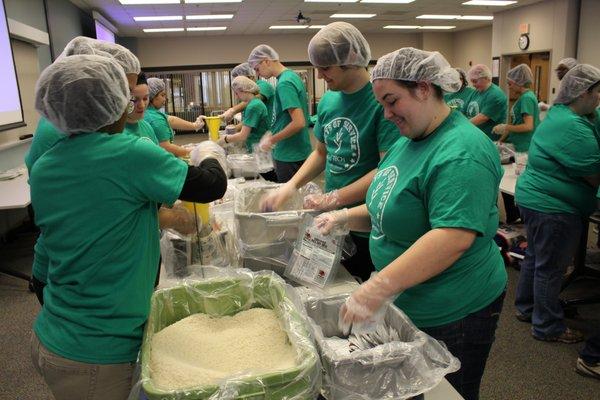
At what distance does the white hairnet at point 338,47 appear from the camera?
1.66 metres

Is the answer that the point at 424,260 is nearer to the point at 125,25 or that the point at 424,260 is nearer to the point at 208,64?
the point at 125,25

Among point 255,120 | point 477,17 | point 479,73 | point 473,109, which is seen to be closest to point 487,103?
point 473,109

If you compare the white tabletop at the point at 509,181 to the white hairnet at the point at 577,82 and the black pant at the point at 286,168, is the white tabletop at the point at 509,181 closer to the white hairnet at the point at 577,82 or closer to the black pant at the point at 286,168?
the white hairnet at the point at 577,82

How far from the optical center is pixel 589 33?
7613 mm

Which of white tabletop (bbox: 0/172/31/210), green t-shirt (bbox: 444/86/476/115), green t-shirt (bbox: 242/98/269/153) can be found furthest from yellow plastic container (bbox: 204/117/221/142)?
green t-shirt (bbox: 444/86/476/115)

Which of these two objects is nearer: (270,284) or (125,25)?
(270,284)

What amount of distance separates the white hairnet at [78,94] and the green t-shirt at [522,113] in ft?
12.8

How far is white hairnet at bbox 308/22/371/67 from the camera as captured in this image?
1.66m

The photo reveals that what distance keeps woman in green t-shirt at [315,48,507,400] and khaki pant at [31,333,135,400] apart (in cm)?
54

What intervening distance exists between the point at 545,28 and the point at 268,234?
8.63 metres

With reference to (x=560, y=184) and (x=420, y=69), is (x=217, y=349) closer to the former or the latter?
A: (x=420, y=69)

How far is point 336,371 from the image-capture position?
2.95ft

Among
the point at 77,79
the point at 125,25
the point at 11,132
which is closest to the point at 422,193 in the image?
the point at 77,79

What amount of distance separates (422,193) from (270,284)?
43 cm
